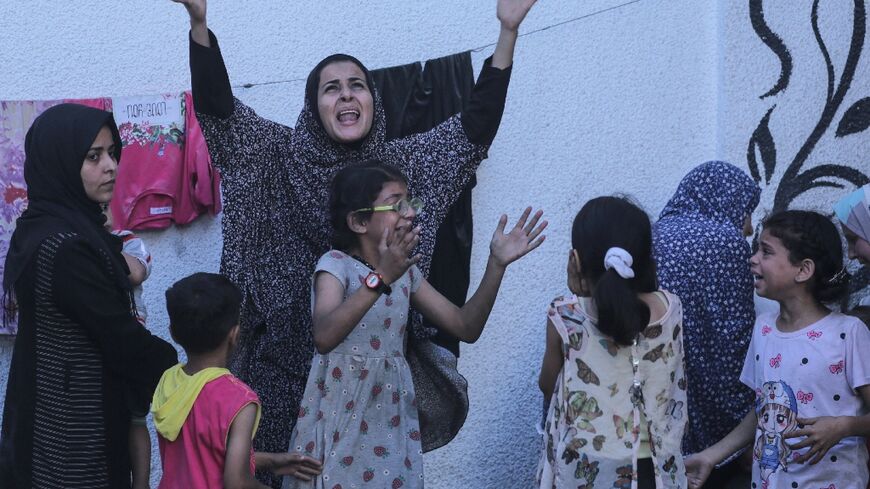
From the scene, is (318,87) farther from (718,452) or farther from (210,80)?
(718,452)

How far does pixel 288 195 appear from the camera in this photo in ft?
11.9

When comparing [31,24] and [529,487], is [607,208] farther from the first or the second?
[31,24]

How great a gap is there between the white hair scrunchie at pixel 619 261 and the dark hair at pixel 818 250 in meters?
0.76

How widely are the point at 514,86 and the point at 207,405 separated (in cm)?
227

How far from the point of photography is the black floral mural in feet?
14.6

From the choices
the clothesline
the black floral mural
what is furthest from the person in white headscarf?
the clothesline

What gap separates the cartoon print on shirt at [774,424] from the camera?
3.30 meters

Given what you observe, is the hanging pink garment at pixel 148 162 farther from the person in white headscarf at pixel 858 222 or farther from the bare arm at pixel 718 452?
the person in white headscarf at pixel 858 222

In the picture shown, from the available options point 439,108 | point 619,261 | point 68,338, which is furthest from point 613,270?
point 439,108

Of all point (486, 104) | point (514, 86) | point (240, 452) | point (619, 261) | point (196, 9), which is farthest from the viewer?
point (514, 86)

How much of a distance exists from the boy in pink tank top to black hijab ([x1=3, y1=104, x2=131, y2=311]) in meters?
0.28

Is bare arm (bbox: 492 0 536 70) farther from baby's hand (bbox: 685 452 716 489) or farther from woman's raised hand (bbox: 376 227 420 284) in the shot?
baby's hand (bbox: 685 452 716 489)

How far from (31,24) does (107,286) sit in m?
1.96

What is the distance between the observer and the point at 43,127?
3055 millimetres
